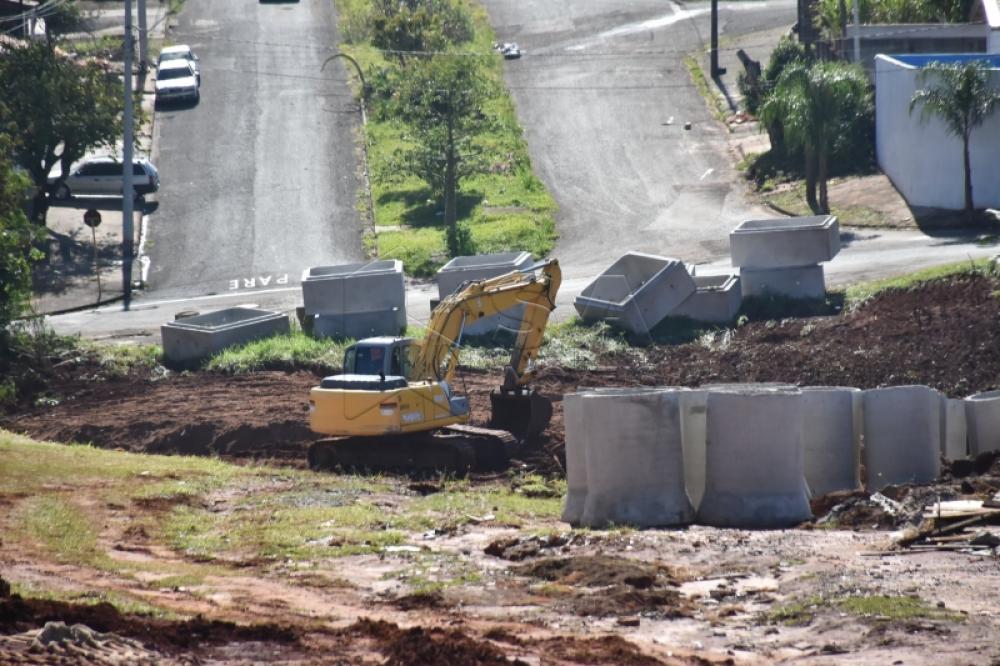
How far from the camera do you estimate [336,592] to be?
15625 millimetres

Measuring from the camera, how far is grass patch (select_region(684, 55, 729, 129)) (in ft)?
183

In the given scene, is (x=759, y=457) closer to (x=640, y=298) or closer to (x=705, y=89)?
(x=640, y=298)

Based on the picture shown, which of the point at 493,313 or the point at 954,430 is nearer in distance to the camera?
the point at 954,430

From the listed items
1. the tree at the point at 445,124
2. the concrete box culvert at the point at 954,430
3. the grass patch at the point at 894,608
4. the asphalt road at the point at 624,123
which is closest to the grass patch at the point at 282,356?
the asphalt road at the point at 624,123

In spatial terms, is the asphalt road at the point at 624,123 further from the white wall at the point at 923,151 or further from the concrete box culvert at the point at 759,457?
the concrete box culvert at the point at 759,457

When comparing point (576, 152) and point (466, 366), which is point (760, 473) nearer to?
point (466, 366)

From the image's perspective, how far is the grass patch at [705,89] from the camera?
55.7 m

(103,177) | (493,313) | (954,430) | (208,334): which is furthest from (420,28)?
(954,430)

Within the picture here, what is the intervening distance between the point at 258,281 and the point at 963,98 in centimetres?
1944

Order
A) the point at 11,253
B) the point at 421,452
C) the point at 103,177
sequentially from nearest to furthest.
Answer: the point at 421,452 → the point at 11,253 → the point at 103,177

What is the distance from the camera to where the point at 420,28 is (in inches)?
2399

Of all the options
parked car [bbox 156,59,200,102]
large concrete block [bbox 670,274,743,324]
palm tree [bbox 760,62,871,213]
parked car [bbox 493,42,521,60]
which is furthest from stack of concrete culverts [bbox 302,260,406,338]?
parked car [bbox 493,42,521,60]

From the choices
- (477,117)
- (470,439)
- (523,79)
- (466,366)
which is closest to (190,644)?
(470,439)

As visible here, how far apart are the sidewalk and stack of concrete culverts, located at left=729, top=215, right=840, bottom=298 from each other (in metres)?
17.7
